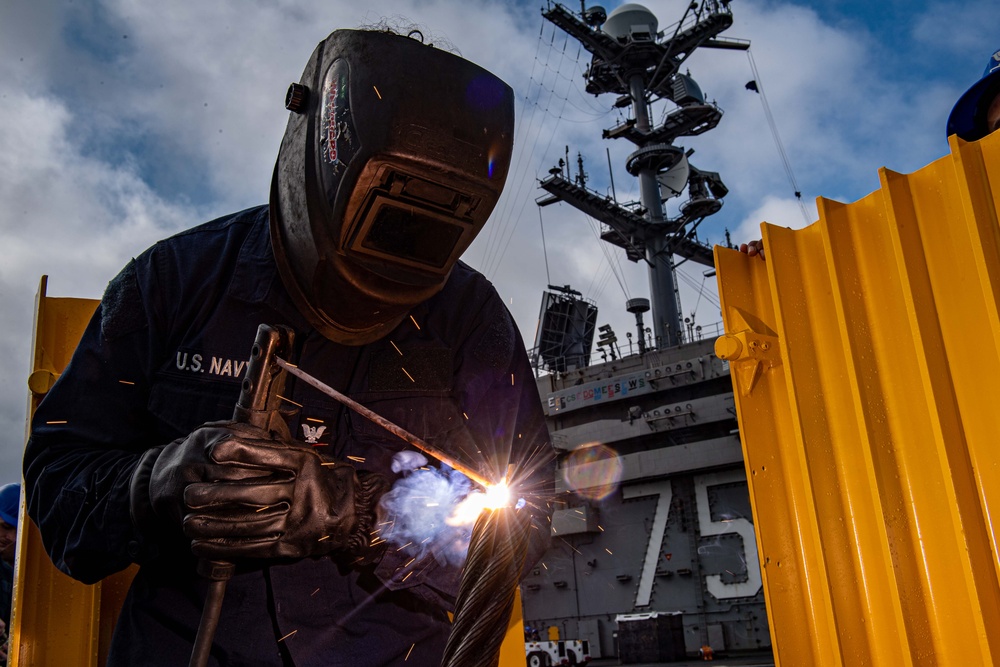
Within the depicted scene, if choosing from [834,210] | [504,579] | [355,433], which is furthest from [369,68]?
[834,210]

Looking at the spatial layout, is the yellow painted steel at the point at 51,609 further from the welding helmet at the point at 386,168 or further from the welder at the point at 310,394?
the welding helmet at the point at 386,168

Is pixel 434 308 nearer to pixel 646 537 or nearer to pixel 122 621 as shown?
pixel 122 621

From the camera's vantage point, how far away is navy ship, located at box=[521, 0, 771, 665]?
1853cm

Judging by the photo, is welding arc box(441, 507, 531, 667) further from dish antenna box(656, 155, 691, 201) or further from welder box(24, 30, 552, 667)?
dish antenna box(656, 155, 691, 201)

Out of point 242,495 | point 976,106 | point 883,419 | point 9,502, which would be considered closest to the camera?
point 242,495

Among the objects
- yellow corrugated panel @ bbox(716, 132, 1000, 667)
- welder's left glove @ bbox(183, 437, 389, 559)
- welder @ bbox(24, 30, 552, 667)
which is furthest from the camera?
yellow corrugated panel @ bbox(716, 132, 1000, 667)

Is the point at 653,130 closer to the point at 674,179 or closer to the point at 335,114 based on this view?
the point at 674,179

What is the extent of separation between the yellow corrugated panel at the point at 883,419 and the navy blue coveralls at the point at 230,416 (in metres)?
1.08

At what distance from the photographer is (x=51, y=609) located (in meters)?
2.04

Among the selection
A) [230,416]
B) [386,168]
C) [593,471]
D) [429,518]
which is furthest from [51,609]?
[593,471]

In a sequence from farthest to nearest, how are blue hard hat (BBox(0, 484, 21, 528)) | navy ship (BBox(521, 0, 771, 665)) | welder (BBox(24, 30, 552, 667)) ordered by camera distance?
1. navy ship (BBox(521, 0, 771, 665))
2. blue hard hat (BBox(0, 484, 21, 528))
3. welder (BBox(24, 30, 552, 667))

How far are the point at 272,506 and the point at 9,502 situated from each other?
4247mm

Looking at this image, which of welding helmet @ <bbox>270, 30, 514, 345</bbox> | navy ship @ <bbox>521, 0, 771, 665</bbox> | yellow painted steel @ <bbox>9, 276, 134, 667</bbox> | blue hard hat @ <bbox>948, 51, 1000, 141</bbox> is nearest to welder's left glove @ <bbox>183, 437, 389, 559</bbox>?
welding helmet @ <bbox>270, 30, 514, 345</bbox>

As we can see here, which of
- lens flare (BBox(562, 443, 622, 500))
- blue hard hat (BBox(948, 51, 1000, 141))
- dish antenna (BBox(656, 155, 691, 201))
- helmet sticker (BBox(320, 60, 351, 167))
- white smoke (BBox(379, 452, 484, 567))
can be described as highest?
dish antenna (BBox(656, 155, 691, 201))
